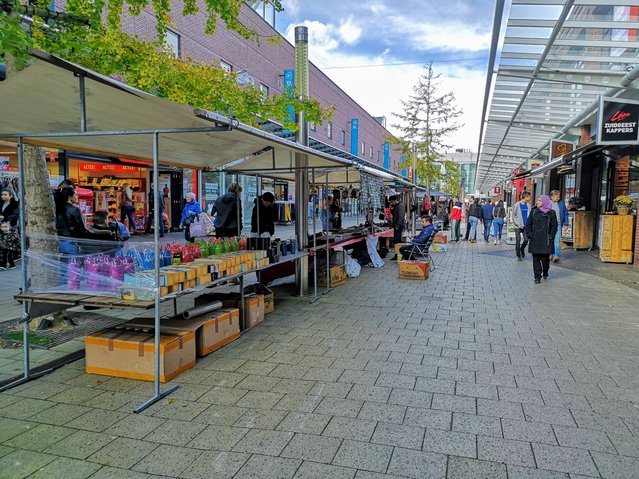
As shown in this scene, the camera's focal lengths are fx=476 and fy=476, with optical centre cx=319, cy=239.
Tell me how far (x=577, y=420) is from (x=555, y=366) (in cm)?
119

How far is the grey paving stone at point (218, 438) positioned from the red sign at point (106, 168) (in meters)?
15.9

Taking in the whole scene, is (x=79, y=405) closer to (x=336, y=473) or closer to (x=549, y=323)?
(x=336, y=473)

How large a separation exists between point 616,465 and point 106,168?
17906 millimetres

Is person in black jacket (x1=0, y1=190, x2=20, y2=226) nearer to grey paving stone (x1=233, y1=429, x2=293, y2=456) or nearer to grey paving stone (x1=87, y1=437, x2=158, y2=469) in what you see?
grey paving stone (x1=87, y1=437, x2=158, y2=469)

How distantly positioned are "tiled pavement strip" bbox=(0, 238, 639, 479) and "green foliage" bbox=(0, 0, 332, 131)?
11.8 feet

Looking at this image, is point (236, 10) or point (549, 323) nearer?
point (549, 323)

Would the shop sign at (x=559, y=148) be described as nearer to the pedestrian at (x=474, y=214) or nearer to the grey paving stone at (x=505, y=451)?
the pedestrian at (x=474, y=214)

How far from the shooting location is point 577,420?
11.5 ft

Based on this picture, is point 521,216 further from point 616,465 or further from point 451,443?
point 451,443

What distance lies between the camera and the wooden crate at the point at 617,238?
11.6 m

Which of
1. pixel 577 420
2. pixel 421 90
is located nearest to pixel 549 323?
pixel 577 420

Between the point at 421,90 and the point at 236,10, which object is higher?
the point at 421,90

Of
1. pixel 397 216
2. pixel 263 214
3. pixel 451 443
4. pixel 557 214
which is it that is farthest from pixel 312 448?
pixel 557 214

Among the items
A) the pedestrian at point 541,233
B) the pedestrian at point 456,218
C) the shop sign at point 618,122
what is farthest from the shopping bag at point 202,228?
the pedestrian at point 456,218
